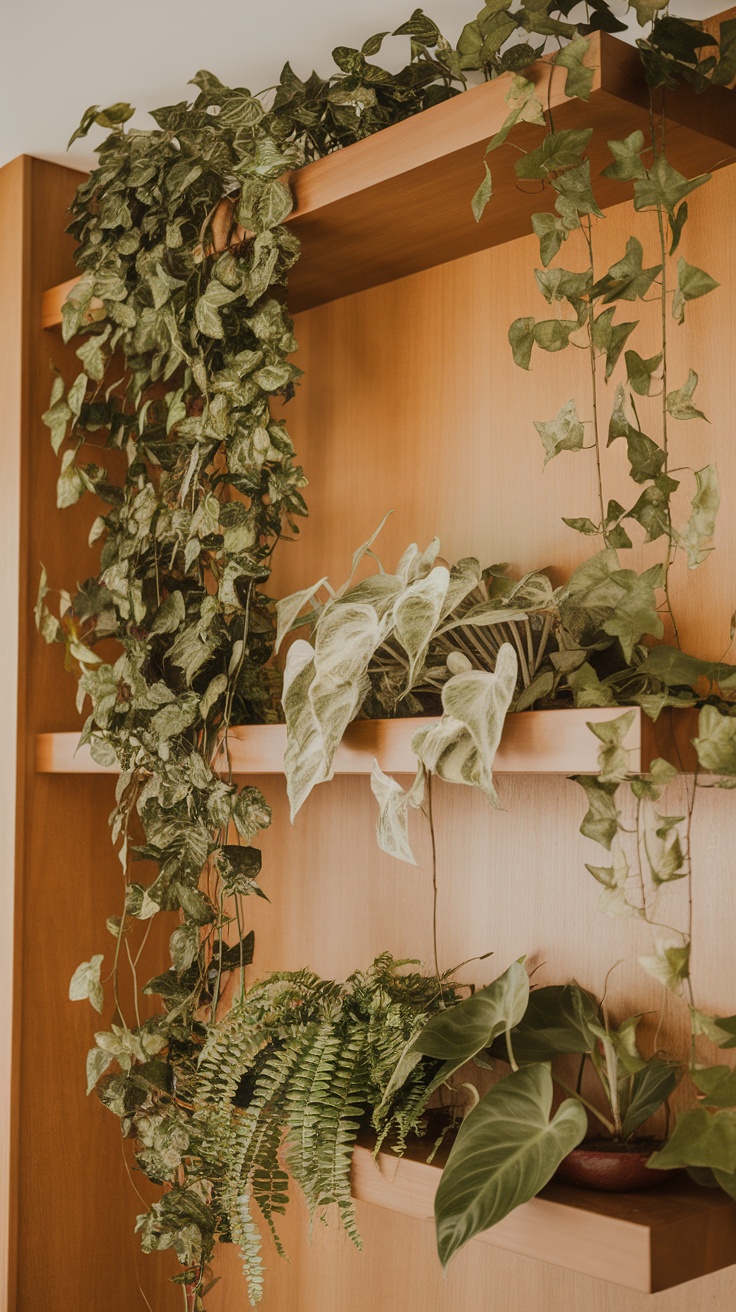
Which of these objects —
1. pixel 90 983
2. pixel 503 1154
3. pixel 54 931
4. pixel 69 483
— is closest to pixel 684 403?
pixel 503 1154

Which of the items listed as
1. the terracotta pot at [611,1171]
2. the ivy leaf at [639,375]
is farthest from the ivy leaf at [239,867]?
the ivy leaf at [639,375]

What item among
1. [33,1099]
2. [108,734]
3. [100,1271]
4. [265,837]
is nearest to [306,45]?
[108,734]

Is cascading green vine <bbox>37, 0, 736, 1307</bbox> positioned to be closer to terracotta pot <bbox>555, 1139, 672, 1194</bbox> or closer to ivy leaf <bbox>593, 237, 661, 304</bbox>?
ivy leaf <bbox>593, 237, 661, 304</bbox>

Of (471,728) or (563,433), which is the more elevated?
(563,433)

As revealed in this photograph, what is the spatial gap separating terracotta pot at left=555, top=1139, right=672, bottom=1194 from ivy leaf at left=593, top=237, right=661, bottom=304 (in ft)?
3.06

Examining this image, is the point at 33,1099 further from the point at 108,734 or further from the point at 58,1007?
the point at 108,734

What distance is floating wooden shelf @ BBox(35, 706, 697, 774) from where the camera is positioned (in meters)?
1.17

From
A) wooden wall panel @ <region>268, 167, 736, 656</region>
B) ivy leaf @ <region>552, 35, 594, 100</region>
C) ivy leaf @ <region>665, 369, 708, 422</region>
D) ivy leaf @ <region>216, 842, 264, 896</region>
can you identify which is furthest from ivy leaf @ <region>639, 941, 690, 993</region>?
ivy leaf @ <region>552, 35, 594, 100</region>

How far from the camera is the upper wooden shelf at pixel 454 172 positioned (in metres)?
1.28

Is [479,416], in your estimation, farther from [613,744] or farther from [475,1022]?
[475,1022]

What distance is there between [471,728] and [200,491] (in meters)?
0.71

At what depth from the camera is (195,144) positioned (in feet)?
5.43

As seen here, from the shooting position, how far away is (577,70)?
119 centimetres

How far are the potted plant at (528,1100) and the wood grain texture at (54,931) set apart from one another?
798 millimetres
